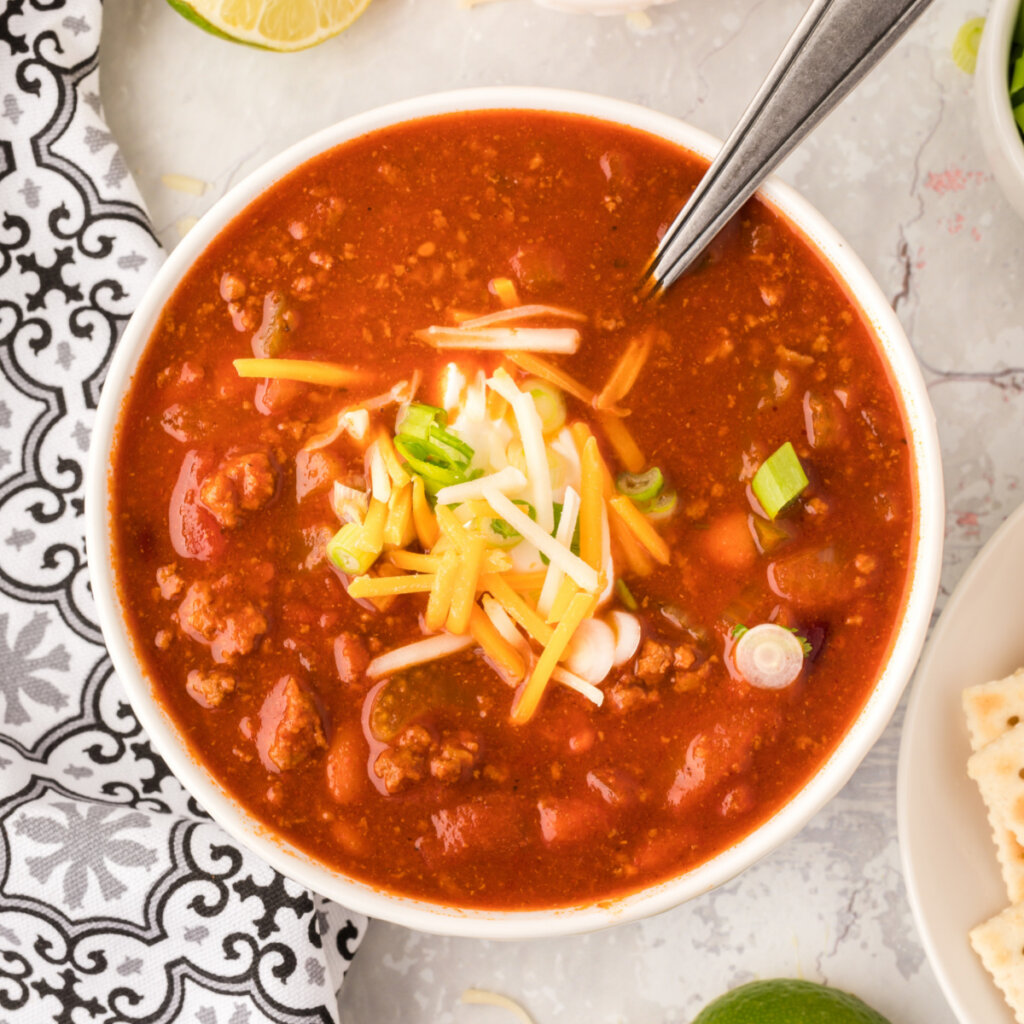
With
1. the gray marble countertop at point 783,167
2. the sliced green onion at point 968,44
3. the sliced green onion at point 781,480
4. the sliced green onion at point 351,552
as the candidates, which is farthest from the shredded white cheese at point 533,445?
the sliced green onion at point 968,44

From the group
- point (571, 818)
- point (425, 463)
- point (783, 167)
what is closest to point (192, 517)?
point (425, 463)

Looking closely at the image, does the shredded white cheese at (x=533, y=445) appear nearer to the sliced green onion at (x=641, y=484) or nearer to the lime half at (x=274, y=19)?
the sliced green onion at (x=641, y=484)

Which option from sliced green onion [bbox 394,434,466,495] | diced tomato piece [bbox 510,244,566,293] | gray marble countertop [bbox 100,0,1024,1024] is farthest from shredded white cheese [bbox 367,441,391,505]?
gray marble countertop [bbox 100,0,1024,1024]

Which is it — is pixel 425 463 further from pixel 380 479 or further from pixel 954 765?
pixel 954 765

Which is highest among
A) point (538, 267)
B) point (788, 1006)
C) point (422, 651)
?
point (538, 267)

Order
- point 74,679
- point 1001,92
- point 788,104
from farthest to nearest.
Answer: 1. point 74,679
2. point 1001,92
3. point 788,104

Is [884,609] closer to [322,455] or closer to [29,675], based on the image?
[322,455]
